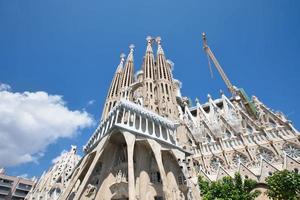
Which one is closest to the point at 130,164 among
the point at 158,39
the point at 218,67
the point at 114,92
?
the point at 114,92

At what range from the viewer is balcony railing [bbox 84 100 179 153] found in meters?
21.8

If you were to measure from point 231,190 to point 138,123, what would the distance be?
451 inches

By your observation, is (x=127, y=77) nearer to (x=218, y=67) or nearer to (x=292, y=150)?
(x=218, y=67)

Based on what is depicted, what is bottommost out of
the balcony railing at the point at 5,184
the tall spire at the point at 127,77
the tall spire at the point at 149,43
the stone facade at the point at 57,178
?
the stone facade at the point at 57,178

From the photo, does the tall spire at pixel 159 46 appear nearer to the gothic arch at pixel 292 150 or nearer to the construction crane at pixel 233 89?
the construction crane at pixel 233 89

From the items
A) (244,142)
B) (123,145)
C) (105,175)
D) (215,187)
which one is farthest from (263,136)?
(105,175)

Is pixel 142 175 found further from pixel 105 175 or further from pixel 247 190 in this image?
pixel 247 190

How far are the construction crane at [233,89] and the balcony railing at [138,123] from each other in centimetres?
1643

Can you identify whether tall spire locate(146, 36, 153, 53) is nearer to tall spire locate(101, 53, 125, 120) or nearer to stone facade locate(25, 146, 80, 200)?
tall spire locate(101, 53, 125, 120)

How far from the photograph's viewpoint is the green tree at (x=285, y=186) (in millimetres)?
16138

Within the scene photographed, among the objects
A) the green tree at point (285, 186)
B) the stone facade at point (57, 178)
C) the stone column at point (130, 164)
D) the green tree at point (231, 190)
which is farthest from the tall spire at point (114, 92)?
the green tree at point (285, 186)

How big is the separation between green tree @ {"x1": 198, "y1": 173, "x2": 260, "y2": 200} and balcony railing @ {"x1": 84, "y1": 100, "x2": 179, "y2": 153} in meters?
6.01

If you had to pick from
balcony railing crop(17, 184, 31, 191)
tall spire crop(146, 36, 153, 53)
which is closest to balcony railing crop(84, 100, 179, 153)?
tall spire crop(146, 36, 153, 53)

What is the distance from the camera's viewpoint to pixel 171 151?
22.4 meters
